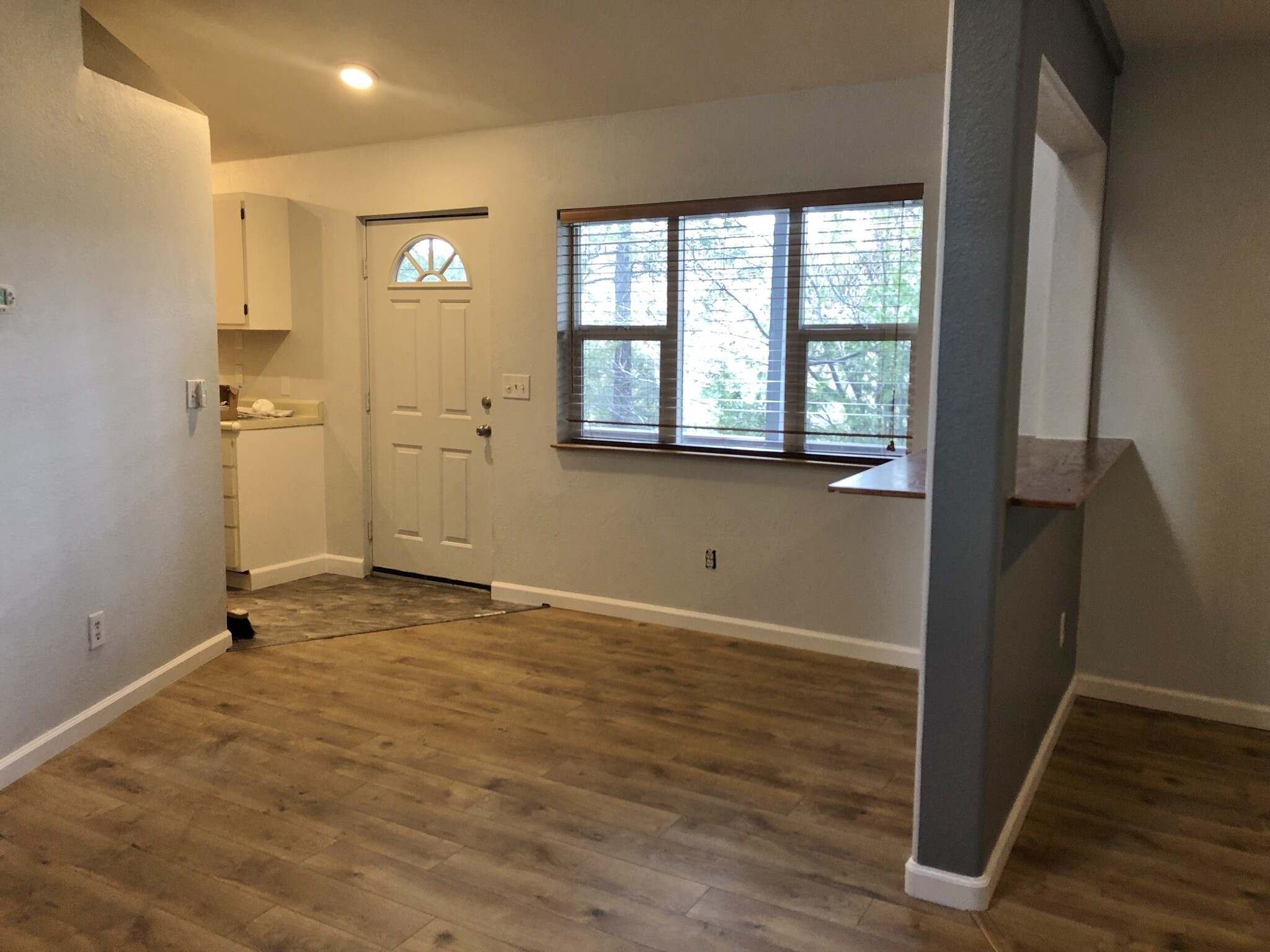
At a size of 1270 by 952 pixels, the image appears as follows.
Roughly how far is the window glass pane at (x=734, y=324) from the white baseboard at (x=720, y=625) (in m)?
0.83

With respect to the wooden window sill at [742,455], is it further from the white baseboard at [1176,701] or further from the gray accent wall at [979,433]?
the gray accent wall at [979,433]

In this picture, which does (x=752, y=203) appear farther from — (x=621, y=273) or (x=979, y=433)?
(x=979, y=433)

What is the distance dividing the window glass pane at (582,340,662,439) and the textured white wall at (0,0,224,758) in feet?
5.36

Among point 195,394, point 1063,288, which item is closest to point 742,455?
point 1063,288

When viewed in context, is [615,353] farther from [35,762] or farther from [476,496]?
[35,762]

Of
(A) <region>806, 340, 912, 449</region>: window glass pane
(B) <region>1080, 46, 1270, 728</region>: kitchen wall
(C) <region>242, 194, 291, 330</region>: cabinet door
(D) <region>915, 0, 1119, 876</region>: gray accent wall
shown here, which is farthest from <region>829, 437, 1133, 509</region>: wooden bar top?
(C) <region>242, 194, 291, 330</region>: cabinet door

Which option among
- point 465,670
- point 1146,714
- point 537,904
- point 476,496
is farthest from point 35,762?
point 1146,714

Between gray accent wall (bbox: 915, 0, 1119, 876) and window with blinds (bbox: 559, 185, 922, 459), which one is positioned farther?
window with blinds (bbox: 559, 185, 922, 459)

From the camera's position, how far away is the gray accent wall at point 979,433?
2.01 meters

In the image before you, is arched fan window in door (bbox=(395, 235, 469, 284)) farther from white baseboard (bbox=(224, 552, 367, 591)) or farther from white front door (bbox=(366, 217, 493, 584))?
white baseboard (bbox=(224, 552, 367, 591))

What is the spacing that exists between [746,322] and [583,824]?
2.24 meters

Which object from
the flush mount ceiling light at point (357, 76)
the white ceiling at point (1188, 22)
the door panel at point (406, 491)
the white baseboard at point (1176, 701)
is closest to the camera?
the white ceiling at point (1188, 22)

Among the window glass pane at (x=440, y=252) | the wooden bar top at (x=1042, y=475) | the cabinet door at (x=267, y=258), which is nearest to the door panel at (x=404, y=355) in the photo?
the window glass pane at (x=440, y=252)

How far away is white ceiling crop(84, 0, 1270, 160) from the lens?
3.30 m
